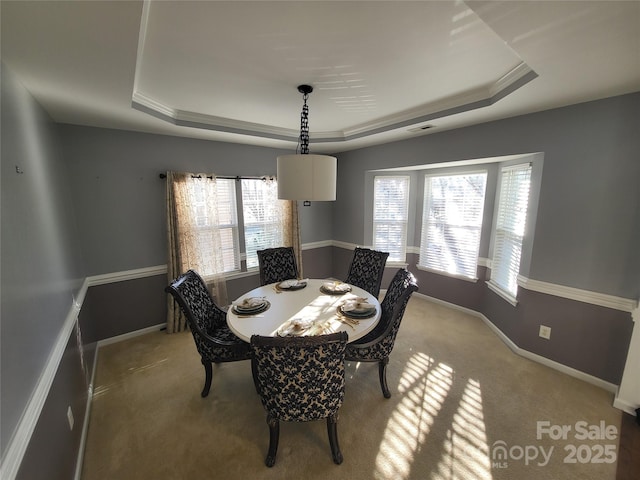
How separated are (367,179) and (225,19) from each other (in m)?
3.14

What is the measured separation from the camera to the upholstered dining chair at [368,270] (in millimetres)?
2965

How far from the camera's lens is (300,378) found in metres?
1.48

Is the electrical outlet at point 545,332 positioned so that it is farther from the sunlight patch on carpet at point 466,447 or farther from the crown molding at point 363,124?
the crown molding at point 363,124

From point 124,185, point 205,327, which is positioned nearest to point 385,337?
point 205,327

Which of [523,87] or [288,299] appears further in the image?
[288,299]

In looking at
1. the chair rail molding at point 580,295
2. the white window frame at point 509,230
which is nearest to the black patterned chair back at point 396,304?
the chair rail molding at point 580,295

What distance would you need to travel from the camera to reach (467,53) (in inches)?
65.0

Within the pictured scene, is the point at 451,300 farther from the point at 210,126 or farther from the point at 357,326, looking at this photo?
the point at 210,126

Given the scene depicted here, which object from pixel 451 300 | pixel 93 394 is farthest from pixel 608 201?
pixel 93 394

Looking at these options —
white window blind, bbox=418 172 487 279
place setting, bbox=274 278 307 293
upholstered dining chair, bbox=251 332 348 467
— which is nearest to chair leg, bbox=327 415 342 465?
upholstered dining chair, bbox=251 332 348 467

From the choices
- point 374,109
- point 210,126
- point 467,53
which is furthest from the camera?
point 210,126

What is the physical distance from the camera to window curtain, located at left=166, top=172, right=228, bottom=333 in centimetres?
316

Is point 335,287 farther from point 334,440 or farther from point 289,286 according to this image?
point 334,440

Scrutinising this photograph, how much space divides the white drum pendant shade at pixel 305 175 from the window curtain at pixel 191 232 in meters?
1.80
